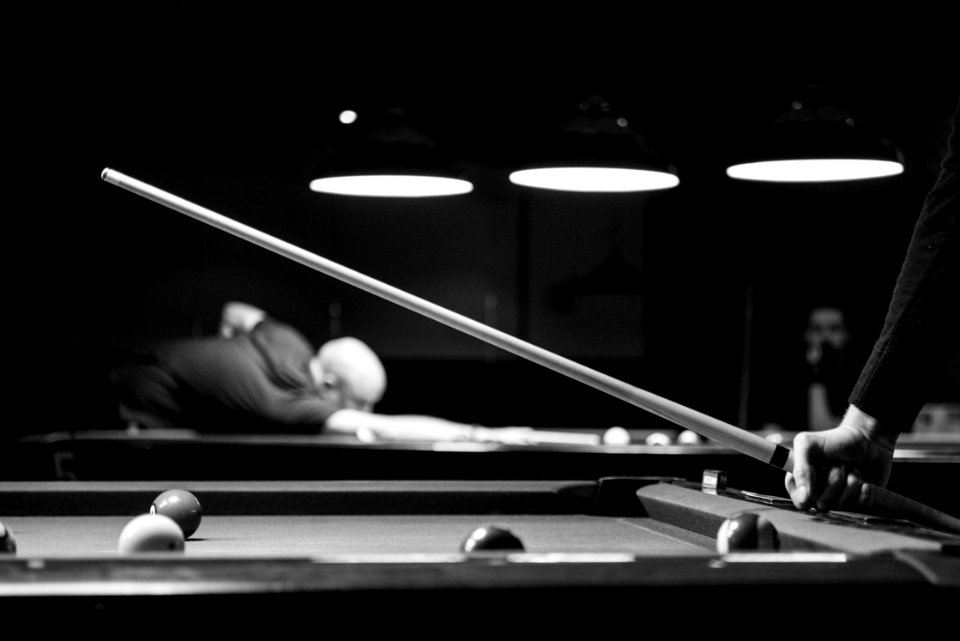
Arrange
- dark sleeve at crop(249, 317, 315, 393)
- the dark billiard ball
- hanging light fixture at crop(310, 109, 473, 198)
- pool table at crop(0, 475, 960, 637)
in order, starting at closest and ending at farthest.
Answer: pool table at crop(0, 475, 960, 637)
the dark billiard ball
hanging light fixture at crop(310, 109, 473, 198)
dark sleeve at crop(249, 317, 315, 393)

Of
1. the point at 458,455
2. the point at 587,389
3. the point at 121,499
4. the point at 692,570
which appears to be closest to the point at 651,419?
the point at 587,389

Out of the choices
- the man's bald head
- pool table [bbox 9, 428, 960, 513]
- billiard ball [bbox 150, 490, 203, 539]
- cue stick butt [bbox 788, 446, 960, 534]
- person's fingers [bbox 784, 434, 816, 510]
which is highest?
the man's bald head

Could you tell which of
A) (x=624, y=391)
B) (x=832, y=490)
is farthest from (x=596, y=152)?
(x=832, y=490)

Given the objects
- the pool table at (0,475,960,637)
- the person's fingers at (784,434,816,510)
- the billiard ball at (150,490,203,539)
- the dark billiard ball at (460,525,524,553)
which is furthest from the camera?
the billiard ball at (150,490,203,539)

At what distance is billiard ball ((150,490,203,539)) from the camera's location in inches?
72.7

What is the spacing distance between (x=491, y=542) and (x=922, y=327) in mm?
796

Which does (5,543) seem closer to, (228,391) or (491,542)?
(491,542)

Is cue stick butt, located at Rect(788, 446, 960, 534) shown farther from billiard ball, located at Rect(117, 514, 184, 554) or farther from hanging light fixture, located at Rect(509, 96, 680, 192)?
hanging light fixture, located at Rect(509, 96, 680, 192)

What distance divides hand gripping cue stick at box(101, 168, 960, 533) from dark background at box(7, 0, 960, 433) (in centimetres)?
353

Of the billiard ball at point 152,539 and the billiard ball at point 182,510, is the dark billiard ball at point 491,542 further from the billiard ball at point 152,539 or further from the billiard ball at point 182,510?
the billiard ball at point 182,510

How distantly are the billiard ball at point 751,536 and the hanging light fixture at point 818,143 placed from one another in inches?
79.6

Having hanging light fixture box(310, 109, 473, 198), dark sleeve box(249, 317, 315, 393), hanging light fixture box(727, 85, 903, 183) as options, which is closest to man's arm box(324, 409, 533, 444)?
dark sleeve box(249, 317, 315, 393)

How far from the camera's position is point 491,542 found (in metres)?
1.44

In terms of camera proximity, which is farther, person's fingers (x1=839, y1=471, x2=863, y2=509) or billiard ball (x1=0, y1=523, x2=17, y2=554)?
person's fingers (x1=839, y1=471, x2=863, y2=509)
